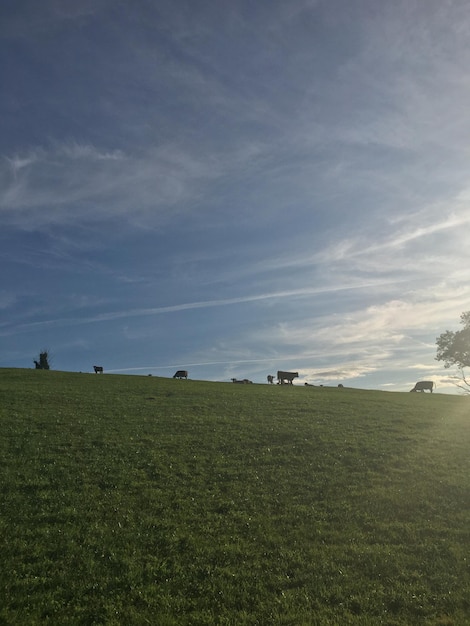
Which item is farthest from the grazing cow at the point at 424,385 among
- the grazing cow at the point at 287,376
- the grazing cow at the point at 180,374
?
the grazing cow at the point at 180,374

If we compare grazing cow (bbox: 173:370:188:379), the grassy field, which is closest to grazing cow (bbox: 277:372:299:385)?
grazing cow (bbox: 173:370:188:379)

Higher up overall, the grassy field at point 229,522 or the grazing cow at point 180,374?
the grazing cow at point 180,374

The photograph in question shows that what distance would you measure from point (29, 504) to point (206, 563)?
9137 millimetres

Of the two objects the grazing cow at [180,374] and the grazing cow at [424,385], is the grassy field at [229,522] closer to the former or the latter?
the grazing cow at [180,374]

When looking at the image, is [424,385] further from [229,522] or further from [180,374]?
[229,522]

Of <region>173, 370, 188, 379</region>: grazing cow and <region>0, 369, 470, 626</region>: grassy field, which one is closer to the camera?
<region>0, 369, 470, 626</region>: grassy field

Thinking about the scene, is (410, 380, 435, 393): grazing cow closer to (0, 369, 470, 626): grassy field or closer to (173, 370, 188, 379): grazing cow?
(173, 370, 188, 379): grazing cow

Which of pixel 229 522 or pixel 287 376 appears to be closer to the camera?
pixel 229 522

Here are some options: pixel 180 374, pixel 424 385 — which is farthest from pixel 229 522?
pixel 424 385

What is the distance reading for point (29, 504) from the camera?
65.7 ft

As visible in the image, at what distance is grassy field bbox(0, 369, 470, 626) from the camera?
524 inches

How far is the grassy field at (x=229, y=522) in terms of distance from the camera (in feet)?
43.7

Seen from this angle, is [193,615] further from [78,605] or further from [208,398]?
[208,398]

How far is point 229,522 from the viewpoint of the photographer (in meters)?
18.8
